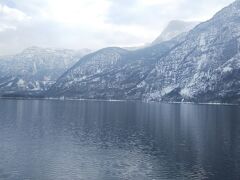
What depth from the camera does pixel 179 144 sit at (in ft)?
495

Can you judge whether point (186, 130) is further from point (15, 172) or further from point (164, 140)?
point (15, 172)

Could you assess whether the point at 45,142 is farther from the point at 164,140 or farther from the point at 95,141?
the point at 164,140

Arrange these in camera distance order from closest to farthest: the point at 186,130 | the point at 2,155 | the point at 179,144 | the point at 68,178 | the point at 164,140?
the point at 68,178, the point at 2,155, the point at 179,144, the point at 164,140, the point at 186,130

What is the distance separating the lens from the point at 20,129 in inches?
7864

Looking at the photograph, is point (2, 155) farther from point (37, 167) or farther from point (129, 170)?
point (129, 170)

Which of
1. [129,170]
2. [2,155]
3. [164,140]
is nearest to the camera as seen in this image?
[129,170]

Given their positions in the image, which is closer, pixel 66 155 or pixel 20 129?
pixel 66 155

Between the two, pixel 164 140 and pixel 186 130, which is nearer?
pixel 164 140

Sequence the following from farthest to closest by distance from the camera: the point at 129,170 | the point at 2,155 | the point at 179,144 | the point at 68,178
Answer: the point at 179,144 → the point at 2,155 → the point at 129,170 → the point at 68,178

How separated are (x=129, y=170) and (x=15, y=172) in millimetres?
33380

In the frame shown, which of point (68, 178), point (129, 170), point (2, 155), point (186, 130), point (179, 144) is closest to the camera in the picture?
point (68, 178)

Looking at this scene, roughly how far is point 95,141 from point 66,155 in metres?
33.8

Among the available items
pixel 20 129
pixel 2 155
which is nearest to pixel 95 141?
pixel 2 155

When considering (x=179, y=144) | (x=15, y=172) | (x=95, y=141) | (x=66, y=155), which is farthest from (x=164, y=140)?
(x=15, y=172)
